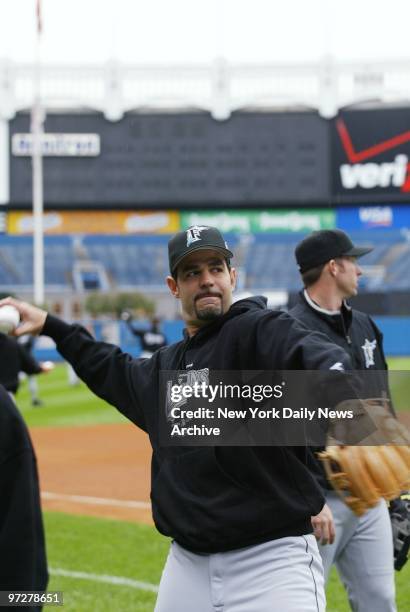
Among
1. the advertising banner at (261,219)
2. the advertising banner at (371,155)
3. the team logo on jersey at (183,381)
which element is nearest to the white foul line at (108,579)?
the team logo on jersey at (183,381)

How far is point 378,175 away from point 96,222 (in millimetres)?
11370

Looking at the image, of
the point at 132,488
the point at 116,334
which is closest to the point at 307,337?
the point at 132,488

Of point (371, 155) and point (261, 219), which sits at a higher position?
point (371, 155)

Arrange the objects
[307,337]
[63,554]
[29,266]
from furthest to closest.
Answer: [29,266] → [63,554] → [307,337]

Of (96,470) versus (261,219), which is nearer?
(96,470)

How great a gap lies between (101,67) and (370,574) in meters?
35.8

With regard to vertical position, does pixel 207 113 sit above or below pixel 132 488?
above

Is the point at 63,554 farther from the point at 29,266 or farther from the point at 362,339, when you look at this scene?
the point at 29,266

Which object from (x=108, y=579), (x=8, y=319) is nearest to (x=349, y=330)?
(x=8, y=319)

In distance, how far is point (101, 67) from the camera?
36812mm

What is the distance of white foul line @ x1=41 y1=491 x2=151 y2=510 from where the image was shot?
304 inches

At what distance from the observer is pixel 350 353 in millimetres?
3547

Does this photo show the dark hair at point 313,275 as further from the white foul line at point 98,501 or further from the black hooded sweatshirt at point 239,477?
the white foul line at point 98,501

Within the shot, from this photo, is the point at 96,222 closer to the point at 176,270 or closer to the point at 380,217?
the point at 380,217
